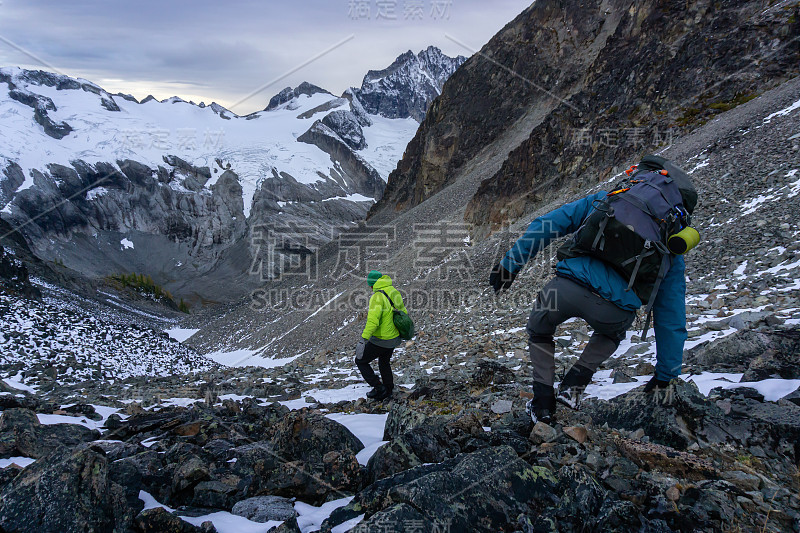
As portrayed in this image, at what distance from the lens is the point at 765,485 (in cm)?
279

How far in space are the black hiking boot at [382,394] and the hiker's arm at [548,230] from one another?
3.91 meters

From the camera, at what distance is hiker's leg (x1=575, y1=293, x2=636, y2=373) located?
146 inches

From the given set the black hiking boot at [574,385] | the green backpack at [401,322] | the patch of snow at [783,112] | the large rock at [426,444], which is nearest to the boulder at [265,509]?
the large rock at [426,444]

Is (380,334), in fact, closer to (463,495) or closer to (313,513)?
(313,513)

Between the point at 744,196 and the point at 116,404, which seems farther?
the point at 744,196

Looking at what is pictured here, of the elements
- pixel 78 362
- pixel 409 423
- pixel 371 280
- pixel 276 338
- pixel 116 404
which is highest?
pixel 371 280

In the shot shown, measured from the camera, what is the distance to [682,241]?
355 cm

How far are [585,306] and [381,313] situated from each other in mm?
3843

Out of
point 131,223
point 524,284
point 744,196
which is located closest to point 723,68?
point 744,196

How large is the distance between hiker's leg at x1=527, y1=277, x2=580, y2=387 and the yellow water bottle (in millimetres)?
756

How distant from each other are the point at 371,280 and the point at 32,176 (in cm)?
21814

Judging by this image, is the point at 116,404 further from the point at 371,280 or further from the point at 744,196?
the point at 744,196

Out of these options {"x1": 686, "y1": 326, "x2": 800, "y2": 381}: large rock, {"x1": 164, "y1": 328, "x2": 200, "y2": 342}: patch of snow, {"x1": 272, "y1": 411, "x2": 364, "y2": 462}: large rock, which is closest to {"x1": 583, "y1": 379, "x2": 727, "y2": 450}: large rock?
{"x1": 686, "y1": 326, "x2": 800, "y2": 381}: large rock

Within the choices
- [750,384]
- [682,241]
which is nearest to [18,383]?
[682,241]
